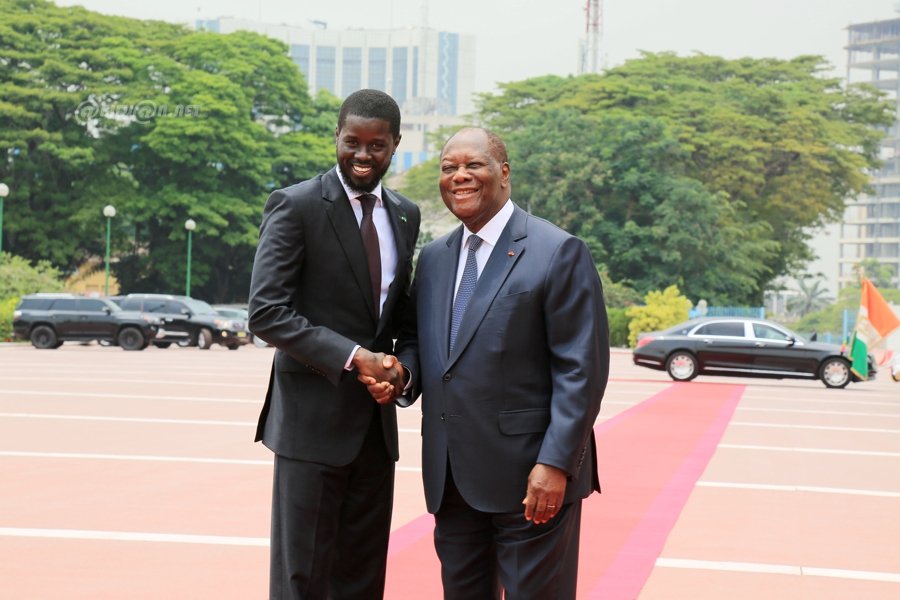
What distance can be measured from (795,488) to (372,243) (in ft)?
21.4

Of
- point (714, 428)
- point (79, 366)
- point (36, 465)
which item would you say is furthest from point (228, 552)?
point (79, 366)

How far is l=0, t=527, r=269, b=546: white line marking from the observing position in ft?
23.6

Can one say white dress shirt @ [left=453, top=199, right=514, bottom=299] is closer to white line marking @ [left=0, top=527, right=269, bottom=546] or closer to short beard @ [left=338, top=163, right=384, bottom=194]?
short beard @ [left=338, top=163, right=384, bottom=194]

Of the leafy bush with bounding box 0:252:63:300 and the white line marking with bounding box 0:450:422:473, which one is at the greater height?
the white line marking with bounding box 0:450:422:473

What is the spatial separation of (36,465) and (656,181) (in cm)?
4350

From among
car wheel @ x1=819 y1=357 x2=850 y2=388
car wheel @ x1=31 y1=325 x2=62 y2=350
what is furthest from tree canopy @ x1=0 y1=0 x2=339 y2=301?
car wheel @ x1=819 y1=357 x2=850 y2=388

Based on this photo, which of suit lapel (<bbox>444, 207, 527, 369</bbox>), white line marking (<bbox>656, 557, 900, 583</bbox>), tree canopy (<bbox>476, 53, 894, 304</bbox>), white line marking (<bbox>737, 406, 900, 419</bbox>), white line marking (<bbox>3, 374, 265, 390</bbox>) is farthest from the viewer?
tree canopy (<bbox>476, 53, 894, 304</bbox>)

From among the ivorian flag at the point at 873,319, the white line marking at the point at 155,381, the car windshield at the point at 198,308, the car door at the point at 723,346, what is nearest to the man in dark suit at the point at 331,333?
the white line marking at the point at 155,381

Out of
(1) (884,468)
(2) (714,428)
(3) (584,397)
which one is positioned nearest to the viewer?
(3) (584,397)

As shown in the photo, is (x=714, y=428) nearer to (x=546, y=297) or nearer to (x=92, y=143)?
(x=546, y=297)

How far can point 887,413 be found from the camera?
A: 1878 cm

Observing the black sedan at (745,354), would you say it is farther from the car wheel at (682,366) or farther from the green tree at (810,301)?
the green tree at (810,301)

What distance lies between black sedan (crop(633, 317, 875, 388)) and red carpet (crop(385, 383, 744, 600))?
28.0ft

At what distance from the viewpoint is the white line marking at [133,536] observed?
7203 millimetres
